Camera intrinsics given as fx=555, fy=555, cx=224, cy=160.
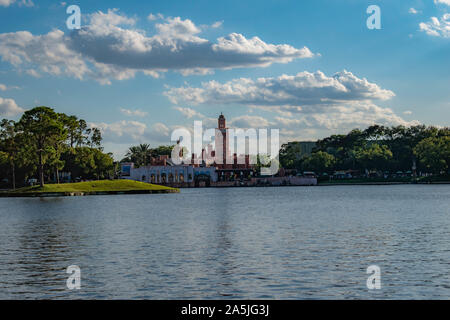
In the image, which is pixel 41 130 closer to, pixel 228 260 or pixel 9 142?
pixel 9 142

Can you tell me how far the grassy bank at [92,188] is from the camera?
146250mm

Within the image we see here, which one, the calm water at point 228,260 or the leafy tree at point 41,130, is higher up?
the leafy tree at point 41,130

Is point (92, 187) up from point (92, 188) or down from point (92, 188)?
up

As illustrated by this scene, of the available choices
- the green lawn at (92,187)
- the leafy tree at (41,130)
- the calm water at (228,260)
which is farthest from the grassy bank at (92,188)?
the calm water at (228,260)

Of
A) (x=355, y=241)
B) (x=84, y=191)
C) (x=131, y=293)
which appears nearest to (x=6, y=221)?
(x=355, y=241)

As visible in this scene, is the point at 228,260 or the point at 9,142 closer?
the point at 228,260

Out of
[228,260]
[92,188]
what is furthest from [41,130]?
[228,260]

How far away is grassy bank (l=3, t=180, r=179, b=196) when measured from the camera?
146250mm

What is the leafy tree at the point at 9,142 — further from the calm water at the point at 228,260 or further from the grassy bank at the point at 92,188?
the calm water at the point at 228,260

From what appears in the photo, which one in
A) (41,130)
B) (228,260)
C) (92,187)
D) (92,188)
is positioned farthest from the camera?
(92,187)

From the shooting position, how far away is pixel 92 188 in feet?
534

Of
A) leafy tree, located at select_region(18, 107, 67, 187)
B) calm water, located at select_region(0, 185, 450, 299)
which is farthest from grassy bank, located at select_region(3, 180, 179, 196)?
calm water, located at select_region(0, 185, 450, 299)

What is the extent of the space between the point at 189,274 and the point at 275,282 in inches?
181
